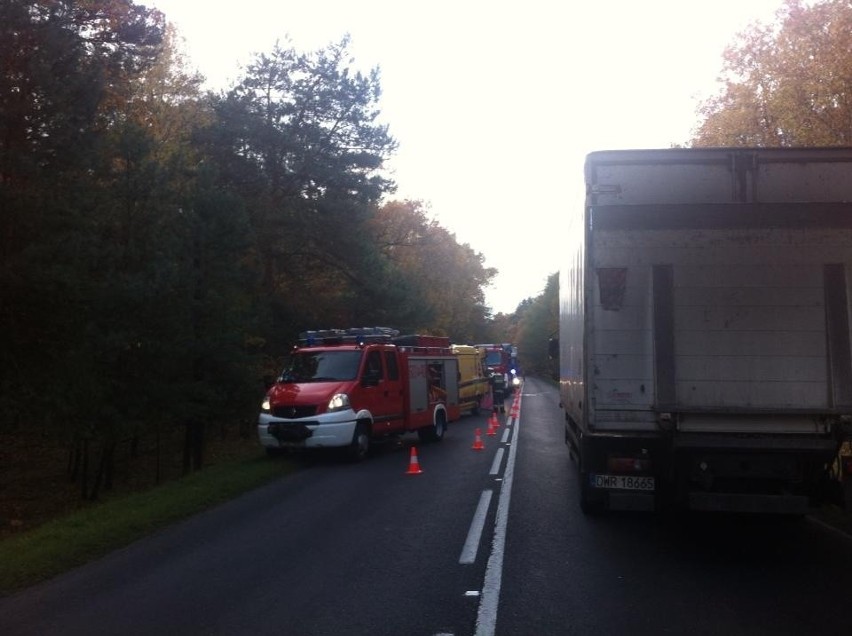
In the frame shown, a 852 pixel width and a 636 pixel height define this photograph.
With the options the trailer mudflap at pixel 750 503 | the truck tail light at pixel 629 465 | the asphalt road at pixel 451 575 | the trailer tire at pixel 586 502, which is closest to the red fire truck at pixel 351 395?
the asphalt road at pixel 451 575

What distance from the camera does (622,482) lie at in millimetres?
9016

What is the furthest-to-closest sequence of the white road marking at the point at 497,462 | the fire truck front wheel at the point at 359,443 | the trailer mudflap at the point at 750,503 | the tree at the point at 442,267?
the tree at the point at 442,267
the fire truck front wheel at the point at 359,443
the white road marking at the point at 497,462
the trailer mudflap at the point at 750,503

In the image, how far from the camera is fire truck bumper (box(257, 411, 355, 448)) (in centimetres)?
1712

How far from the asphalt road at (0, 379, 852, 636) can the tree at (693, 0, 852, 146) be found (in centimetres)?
1183

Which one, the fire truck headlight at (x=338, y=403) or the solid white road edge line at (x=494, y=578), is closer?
the solid white road edge line at (x=494, y=578)

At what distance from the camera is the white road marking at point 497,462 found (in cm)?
1580

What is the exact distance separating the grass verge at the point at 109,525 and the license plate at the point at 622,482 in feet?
17.8

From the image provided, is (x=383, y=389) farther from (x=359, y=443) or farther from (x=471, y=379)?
(x=471, y=379)

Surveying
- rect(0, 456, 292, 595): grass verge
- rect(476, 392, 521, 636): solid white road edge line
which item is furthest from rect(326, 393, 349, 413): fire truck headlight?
rect(476, 392, 521, 636): solid white road edge line

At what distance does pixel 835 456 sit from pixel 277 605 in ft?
17.5

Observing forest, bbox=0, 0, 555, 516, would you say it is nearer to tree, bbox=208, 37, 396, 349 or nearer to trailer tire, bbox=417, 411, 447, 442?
tree, bbox=208, 37, 396, 349

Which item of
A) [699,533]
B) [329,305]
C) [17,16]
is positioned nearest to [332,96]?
[329,305]

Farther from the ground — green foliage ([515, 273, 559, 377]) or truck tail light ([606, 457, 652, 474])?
green foliage ([515, 273, 559, 377])

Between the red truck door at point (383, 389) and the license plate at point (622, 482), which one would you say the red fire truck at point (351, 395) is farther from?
the license plate at point (622, 482)
